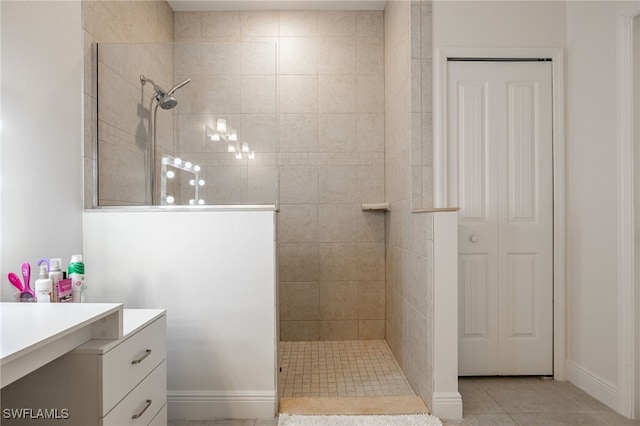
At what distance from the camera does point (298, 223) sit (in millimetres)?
3240

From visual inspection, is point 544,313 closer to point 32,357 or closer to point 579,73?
point 579,73

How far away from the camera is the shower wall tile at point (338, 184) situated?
3.24 m

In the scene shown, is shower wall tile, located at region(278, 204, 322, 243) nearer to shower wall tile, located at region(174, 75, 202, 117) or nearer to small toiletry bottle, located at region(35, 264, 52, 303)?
shower wall tile, located at region(174, 75, 202, 117)

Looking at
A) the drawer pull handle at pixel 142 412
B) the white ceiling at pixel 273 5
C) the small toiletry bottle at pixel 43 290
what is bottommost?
the drawer pull handle at pixel 142 412

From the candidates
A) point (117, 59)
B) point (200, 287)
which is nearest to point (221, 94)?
point (117, 59)

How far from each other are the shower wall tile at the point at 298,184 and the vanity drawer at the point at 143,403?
1808 mm

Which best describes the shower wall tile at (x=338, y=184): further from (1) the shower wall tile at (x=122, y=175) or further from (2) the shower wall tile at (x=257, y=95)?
(1) the shower wall tile at (x=122, y=175)

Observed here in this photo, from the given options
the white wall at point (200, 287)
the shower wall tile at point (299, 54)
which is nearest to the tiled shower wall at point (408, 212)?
the shower wall tile at point (299, 54)

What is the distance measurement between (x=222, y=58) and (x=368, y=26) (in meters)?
1.67

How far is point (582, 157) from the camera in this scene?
2.29 meters

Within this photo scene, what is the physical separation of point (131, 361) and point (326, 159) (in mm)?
2212

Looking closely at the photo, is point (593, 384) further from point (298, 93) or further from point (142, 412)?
point (298, 93)

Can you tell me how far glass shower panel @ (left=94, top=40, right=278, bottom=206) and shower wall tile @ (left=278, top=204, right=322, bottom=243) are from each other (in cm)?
117

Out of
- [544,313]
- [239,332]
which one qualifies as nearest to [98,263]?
[239,332]
